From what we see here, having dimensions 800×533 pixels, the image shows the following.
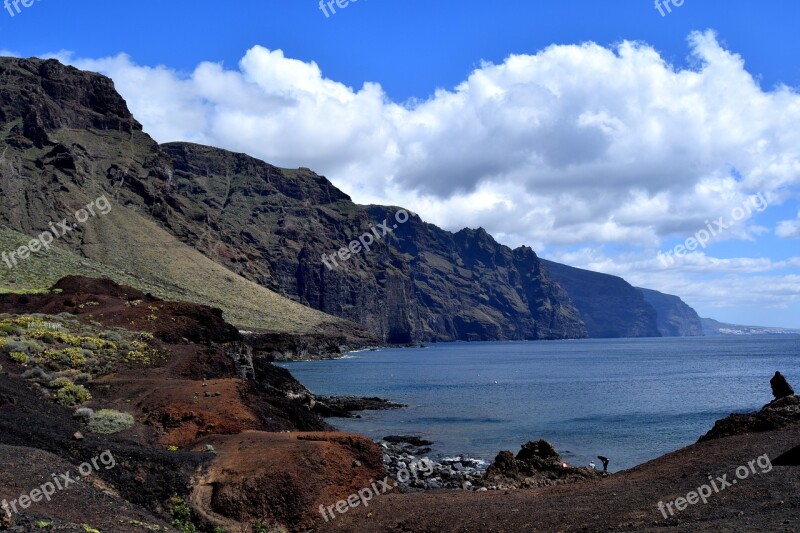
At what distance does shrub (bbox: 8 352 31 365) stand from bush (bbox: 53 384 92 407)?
3470mm

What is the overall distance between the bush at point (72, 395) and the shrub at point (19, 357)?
11.4 ft

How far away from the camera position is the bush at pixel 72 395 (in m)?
26.9

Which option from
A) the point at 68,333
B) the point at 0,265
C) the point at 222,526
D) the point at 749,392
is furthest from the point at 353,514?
the point at 0,265

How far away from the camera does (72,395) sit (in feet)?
90.1

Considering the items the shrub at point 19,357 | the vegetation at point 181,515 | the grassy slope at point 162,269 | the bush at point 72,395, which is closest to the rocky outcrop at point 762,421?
the vegetation at point 181,515

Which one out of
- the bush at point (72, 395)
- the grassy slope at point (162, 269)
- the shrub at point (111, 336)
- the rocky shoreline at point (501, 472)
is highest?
the grassy slope at point (162, 269)

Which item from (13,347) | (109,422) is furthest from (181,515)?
(13,347)

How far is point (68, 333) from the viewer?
35.3 metres

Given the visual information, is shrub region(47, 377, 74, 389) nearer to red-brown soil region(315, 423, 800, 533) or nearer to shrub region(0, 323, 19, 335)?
shrub region(0, 323, 19, 335)

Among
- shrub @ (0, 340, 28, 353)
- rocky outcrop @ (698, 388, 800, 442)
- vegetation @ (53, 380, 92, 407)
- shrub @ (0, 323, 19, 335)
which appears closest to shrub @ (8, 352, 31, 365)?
shrub @ (0, 340, 28, 353)

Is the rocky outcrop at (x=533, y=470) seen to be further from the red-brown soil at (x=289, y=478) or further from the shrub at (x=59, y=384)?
the shrub at (x=59, y=384)

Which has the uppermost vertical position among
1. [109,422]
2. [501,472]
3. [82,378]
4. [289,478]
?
[82,378]

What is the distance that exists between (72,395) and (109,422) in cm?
308

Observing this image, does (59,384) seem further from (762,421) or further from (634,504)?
(762,421)
